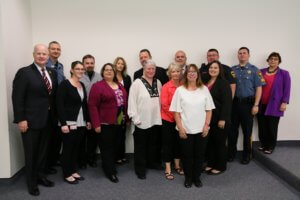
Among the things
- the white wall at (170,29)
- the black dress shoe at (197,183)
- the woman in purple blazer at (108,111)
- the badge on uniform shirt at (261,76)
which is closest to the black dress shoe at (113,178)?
the woman in purple blazer at (108,111)

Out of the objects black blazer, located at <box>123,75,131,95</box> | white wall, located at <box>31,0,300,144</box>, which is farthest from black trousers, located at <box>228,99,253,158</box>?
black blazer, located at <box>123,75,131,95</box>

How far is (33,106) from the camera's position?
8.88 feet

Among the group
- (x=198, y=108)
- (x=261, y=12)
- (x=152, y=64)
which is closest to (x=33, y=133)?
(x=152, y=64)

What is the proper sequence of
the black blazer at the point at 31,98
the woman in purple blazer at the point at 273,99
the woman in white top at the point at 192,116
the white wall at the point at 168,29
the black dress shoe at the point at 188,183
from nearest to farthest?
the black blazer at the point at 31,98, the woman in white top at the point at 192,116, the black dress shoe at the point at 188,183, the woman in purple blazer at the point at 273,99, the white wall at the point at 168,29

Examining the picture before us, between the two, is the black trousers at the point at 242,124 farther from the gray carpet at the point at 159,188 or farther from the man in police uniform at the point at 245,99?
the gray carpet at the point at 159,188

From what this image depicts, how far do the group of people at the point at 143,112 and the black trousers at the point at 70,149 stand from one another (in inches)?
0.5

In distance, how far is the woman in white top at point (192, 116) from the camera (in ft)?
9.30

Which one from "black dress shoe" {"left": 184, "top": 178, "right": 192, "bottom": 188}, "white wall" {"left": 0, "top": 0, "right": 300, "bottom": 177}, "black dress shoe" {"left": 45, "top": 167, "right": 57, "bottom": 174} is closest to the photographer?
"black dress shoe" {"left": 184, "top": 178, "right": 192, "bottom": 188}

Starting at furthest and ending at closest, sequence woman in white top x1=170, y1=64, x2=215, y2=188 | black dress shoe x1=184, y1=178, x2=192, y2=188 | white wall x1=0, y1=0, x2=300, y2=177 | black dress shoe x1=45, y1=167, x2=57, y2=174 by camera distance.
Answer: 1. white wall x1=0, y1=0, x2=300, y2=177
2. black dress shoe x1=45, y1=167, x2=57, y2=174
3. black dress shoe x1=184, y1=178, x2=192, y2=188
4. woman in white top x1=170, y1=64, x2=215, y2=188

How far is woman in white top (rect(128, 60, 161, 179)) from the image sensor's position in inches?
121

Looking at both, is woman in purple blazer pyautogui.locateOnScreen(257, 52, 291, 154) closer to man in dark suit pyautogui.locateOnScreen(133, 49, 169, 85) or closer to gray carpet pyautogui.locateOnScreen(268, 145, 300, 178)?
gray carpet pyautogui.locateOnScreen(268, 145, 300, 178)

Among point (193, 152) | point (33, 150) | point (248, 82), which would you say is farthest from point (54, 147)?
point (248, 82)

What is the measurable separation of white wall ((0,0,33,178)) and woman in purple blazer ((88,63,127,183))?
3.38 feet

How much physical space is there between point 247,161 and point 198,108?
158 centimetres
